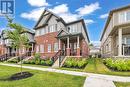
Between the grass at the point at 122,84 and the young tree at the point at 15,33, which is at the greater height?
the young tree at the point at 15,33

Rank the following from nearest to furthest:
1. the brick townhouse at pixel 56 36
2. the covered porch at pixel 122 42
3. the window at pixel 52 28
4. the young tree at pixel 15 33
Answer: the young tree at pixel 15 33, the covered porch at pixel 122 42, the brick townhouse at pixel 56 36, the window at pixel 52 28

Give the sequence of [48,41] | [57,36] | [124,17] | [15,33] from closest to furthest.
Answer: [15,33] < [124,17] < [57,36] < [48,41]

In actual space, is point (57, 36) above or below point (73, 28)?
below

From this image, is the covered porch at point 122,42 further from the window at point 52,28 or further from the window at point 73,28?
the window at point 52,28

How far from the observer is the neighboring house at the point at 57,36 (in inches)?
1183

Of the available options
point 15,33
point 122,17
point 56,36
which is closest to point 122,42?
point 122,17

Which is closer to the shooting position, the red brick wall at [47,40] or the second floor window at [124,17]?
the second floor window at [124,17]

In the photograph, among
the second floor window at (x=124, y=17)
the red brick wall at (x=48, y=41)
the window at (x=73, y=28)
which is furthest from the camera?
the red brick wall at (x=48, y=41)

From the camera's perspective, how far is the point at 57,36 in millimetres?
30359

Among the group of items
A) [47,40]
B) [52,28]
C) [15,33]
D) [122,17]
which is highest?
[52,28]

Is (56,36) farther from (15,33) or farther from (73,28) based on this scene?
(15,33)

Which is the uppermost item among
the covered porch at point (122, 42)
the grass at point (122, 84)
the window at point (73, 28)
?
the window at point (73, 28)

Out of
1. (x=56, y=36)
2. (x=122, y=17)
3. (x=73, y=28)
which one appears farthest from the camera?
(x=73, y=28)

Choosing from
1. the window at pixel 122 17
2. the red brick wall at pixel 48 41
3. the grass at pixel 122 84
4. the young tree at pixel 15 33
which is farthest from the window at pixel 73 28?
the grass at pixel 122 84
